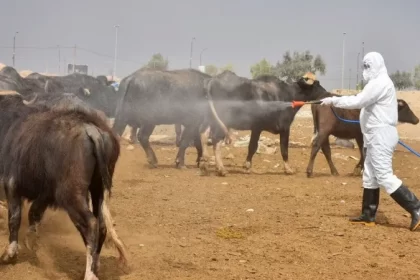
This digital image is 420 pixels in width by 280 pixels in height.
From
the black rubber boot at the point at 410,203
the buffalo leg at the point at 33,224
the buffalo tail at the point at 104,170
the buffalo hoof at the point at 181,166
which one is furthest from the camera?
the buffalo hoof at the point at 181,166

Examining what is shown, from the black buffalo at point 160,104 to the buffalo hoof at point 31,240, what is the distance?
683 cm

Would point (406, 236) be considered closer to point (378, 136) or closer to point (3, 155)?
point (378, 136)

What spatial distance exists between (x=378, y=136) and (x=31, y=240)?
168 inches

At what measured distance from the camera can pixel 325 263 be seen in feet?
20.5

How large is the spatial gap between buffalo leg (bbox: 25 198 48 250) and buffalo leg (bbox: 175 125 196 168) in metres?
6.92

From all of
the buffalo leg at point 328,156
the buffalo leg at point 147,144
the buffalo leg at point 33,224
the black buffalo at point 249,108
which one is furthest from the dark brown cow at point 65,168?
the buffalo leg at point 328,156

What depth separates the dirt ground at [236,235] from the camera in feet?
19.6

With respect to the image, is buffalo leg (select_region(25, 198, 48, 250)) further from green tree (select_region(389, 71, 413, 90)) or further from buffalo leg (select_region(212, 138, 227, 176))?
green tree (select_region(389, 71, 413, 90))

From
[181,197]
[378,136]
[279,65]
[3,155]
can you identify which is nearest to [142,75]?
[181,197]

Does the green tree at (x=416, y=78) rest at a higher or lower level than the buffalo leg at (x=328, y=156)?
higher

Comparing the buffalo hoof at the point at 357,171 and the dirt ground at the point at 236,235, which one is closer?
the dirt ground at the point at 236,235

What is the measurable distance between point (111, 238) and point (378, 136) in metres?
3.77

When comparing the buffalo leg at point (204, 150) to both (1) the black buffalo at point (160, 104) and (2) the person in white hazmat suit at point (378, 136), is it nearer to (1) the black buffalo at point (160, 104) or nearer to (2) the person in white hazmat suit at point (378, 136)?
(1) the black buffalo at point (160, 104)

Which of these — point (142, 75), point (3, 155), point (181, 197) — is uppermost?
point (142, 75)
